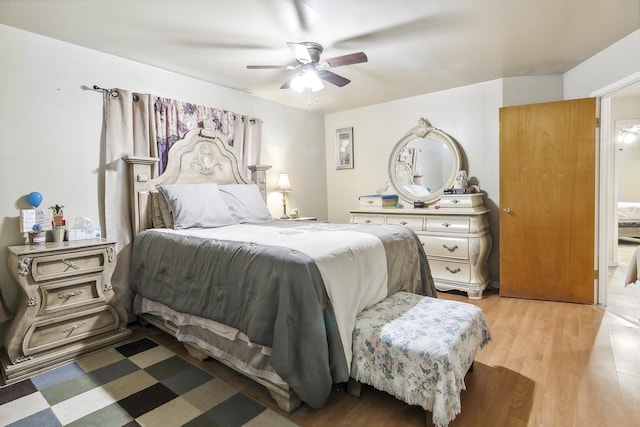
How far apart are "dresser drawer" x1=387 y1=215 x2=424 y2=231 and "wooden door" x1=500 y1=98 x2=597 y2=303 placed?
2.76 feet

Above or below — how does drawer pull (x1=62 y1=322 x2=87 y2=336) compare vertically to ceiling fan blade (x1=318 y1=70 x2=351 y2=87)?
below

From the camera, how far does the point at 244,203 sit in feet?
11.4

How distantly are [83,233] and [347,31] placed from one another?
2556 millimetres

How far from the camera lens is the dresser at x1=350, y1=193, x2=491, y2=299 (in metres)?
3.57

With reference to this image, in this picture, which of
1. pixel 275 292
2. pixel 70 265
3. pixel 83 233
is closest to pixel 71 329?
pixel 70 265

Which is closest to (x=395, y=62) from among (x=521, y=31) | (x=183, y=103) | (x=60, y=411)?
(x=521, y=31)

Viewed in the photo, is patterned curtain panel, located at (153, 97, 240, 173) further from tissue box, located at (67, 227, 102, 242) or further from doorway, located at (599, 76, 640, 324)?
doorway, located at (599, 76, 640, 324)

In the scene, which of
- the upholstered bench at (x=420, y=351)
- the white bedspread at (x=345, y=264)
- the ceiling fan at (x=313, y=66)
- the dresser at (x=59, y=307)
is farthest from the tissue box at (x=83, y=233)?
the upholstered bench at (x=420, y=351)

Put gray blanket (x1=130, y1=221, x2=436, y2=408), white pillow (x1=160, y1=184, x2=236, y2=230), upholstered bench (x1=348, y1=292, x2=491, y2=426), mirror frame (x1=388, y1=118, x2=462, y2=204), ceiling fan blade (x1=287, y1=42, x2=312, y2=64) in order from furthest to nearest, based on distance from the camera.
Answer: mirror frame (x1=388, y1=118, x2=462, y2=204)
white pillow (x1=160, y1=184, x2=236, y2=230)
ceiling fan blade (x1=287, y1=42, x2=312, y2=64)
gray blanket (x1=130, y1=221, x2=436, y2=408)
upholstered bench (x1=348, y1=292, x2=491, y2=426)

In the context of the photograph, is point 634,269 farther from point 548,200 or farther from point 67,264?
point 67,264

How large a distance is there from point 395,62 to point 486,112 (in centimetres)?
140

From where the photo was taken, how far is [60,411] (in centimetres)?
182

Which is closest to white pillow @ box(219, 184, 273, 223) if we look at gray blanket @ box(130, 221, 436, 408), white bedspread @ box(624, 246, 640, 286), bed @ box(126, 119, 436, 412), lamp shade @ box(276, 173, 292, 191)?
bed @ box(126, 119, 436, 412)

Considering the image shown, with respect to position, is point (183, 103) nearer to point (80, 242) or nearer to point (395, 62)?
point (80, 242)
